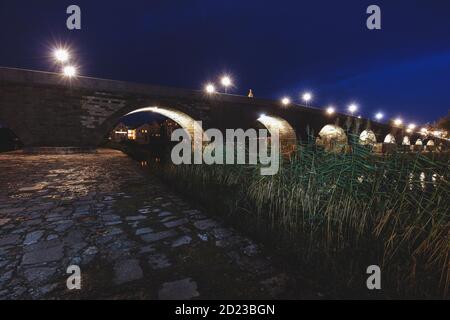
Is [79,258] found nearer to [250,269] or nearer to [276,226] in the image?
[250,269]

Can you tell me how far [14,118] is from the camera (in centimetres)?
1166

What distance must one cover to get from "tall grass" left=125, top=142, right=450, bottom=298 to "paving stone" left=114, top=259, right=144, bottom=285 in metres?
1.34

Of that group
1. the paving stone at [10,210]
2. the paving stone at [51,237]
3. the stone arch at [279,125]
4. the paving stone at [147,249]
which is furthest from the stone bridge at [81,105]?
the paving stone at [10,210]

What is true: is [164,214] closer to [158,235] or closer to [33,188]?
[158,235]

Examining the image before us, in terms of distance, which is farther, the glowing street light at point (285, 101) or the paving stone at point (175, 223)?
the glowing street light at point (285, 101)

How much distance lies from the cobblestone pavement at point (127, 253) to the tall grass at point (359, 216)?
0.43 meters

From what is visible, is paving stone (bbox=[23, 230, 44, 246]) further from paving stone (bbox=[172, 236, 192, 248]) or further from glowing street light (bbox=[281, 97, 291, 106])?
glowing street light (bbox=[281, 97, 291, 106])

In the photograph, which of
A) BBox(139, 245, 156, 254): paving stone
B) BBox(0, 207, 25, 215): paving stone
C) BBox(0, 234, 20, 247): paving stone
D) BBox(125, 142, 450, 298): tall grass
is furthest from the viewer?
BBox(0, 207, 25, 215): paving stone

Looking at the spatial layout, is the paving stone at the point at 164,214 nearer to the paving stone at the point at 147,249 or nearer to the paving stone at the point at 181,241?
the paving stone at the point at 181,241

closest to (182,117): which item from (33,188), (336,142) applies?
(33,188)

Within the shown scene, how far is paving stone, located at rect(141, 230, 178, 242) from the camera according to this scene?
2.61m

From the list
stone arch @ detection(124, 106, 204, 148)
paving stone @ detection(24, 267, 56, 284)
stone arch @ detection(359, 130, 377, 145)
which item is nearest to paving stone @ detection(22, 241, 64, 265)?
paving stone @ detection(24, 267, 56, 284)

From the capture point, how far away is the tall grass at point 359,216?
195 centimetres
